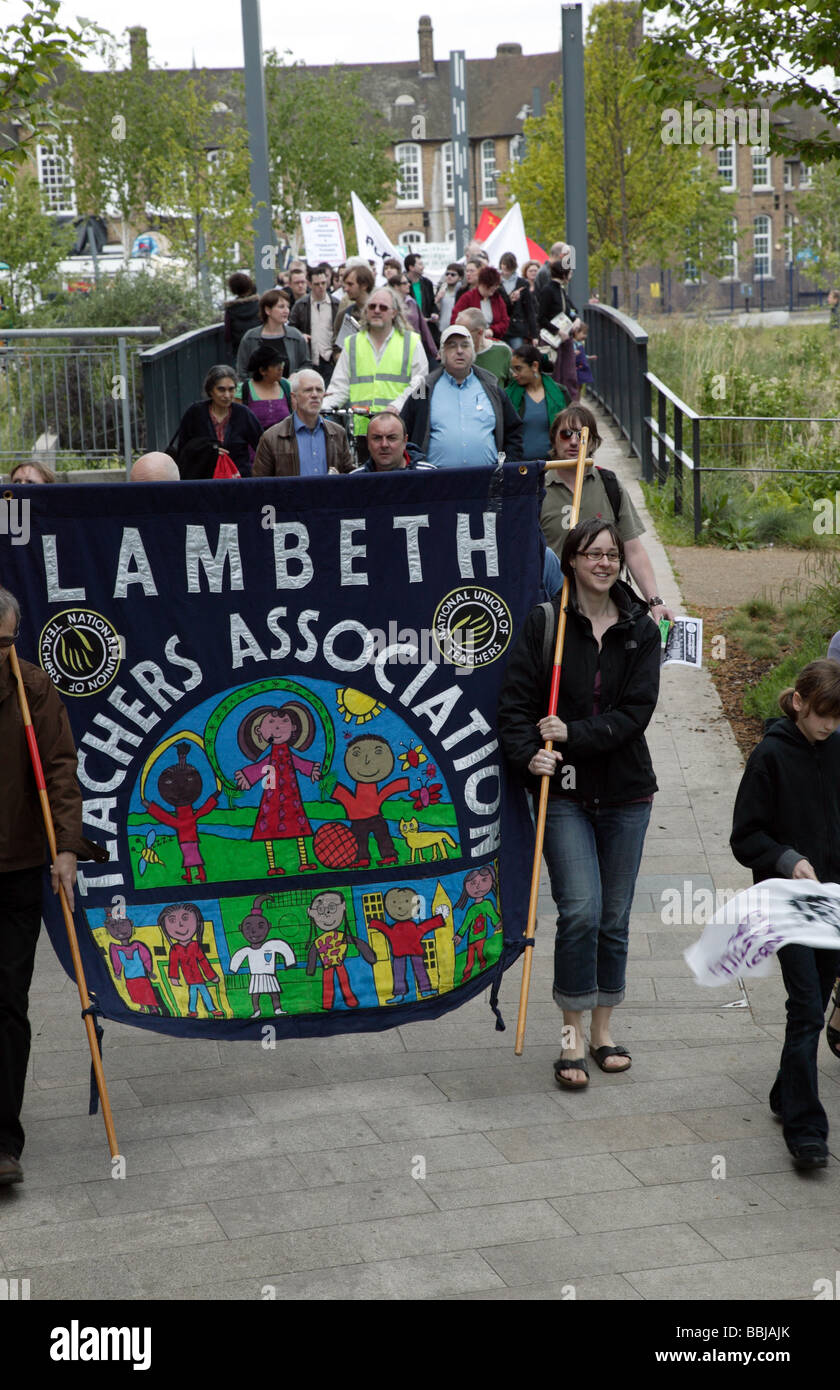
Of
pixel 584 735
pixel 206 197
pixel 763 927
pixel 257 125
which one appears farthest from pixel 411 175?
pixel 763 927

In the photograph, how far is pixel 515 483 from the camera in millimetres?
5887

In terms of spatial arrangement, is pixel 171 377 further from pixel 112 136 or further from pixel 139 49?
pixel 139 49

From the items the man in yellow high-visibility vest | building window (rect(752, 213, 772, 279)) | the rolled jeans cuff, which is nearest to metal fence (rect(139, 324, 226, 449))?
the man in yellow high-visibility vest

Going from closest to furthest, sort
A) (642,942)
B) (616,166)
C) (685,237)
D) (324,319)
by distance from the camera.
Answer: (642,942) → (324,319) → (616,166) → (685,237)

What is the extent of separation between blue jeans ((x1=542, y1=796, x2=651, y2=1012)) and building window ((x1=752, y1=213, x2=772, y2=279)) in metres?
76.4

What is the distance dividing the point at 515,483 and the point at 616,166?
30.0 metres

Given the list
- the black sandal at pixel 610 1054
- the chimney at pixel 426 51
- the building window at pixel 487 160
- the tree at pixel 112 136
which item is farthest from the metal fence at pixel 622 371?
the chimney at pixel 426 51

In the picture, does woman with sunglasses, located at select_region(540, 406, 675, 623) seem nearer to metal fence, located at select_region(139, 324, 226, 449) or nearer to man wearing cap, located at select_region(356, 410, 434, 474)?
man wearing cap, located at select_region(356, 410, 434, 474)

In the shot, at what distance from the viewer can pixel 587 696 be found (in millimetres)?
5758

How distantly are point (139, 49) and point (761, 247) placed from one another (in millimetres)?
49189

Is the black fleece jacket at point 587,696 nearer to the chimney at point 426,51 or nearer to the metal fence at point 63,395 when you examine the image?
the metal fence at point 63,395

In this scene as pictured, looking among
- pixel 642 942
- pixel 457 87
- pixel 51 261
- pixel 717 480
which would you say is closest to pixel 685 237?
pixel 457 87

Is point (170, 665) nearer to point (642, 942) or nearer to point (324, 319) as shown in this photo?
point (642, 942)

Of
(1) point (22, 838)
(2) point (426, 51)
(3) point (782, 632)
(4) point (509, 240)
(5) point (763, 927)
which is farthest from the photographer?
(2) point (426, 51)
